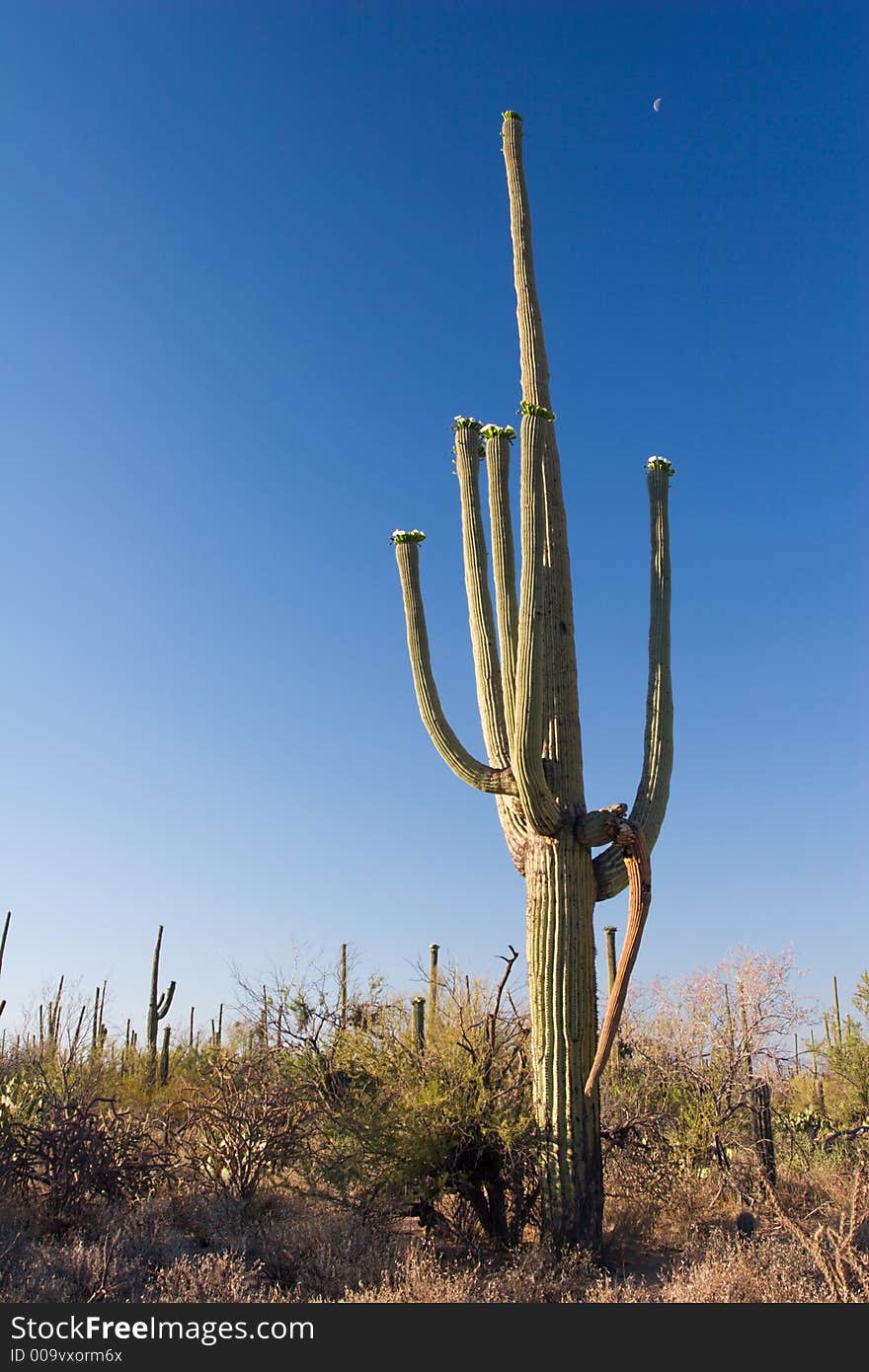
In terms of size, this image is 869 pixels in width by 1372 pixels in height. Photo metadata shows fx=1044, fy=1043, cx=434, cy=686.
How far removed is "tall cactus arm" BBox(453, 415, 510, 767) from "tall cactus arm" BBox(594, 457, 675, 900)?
1330mm

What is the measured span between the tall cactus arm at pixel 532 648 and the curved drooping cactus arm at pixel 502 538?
1.83ft

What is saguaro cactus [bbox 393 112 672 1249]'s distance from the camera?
351 inches

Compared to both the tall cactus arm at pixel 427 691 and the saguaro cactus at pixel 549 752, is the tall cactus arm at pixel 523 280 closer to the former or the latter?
the saguaro cactus at pixel 549 752

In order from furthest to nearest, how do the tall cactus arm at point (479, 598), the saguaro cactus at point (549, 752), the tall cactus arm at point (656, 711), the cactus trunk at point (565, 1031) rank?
1. the tall cactus arm at point (479, 598)
2. the tall cactus arm at point (656, 711)
3. the saguaro cactus at point (549, 752)
4. the cactus trunk at point (565, 1031)

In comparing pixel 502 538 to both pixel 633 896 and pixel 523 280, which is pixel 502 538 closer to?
pixel 523 280

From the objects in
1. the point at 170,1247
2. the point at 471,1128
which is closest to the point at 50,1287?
the point at 170,1247

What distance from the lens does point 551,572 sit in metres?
10.3

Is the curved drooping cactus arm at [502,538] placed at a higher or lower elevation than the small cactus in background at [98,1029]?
higher

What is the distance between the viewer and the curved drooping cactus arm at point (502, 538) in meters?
10.3

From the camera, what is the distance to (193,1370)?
563cm

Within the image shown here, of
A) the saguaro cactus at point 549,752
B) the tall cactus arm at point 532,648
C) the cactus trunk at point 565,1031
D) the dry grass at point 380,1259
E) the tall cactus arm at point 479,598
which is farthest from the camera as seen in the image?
the tall cactus arm at point 479,598

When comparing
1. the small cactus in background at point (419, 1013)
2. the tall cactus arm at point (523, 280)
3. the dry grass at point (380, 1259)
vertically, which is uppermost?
the tall cactus arm at point (523, 280)

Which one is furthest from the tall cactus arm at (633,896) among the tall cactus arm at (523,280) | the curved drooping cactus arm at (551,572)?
the tall cactus arm at (523,280)

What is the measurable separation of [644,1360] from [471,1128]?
11.7ft
